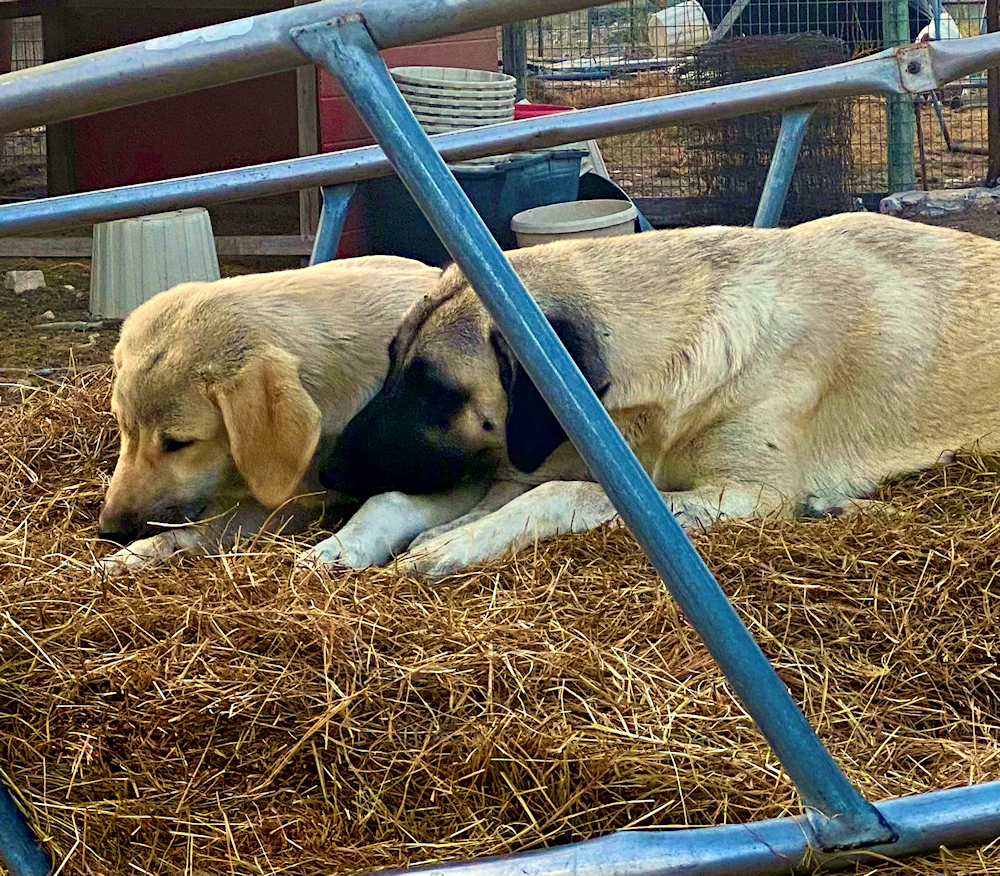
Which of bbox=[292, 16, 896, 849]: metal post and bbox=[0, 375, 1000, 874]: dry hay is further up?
bbox=[292, 16, 896, 849]: metal post

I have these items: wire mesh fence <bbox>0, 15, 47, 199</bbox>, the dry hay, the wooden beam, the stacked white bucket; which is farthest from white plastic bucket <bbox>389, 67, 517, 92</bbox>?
the dry hay

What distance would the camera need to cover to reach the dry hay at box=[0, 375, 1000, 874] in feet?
6.81

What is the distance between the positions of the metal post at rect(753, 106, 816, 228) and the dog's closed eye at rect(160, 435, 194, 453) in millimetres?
1948

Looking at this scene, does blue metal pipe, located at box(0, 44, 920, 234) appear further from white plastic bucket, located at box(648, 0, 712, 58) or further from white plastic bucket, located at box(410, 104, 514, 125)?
white plastic bucket, located at box(648, 0, 712, 58)

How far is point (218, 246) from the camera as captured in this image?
833 cm

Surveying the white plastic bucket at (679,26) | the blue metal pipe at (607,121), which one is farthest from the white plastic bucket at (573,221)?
the white plastic bucket at (679,26)

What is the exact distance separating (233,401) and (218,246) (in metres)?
5.42

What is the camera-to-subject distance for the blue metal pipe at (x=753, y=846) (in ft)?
5.48

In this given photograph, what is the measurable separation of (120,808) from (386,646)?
0.58m

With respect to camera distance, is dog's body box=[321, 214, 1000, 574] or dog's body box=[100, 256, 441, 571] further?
dog's body box=[321, 214, 1000, 574]

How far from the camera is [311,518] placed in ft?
11.2

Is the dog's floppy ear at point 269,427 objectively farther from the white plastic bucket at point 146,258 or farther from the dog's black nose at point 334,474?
the white plastic bucket at point 146,258

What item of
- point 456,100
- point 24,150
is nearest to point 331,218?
point 456,100

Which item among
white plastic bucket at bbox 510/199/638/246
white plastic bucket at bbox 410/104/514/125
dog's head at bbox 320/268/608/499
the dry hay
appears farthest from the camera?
white plastic bucket at bbox 410/104/514/125
